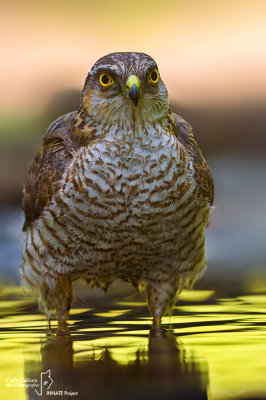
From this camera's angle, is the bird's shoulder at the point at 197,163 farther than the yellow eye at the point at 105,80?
Yes

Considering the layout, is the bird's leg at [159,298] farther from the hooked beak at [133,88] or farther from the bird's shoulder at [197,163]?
the hooked beak at [133,88]

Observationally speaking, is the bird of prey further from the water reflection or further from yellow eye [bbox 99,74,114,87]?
the water reflection

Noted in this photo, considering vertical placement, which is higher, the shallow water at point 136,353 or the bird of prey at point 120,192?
the bird of prey at point 120,192

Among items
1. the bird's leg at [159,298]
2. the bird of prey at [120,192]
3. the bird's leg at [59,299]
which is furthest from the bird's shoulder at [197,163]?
the bird's leg at [59,299]

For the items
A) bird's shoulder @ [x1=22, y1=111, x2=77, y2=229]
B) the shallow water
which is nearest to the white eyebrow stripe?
bird's shoulder @ [x1=22, y1=111, x2=77, y2=229]

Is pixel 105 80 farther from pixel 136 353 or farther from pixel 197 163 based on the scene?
pixel 136 353

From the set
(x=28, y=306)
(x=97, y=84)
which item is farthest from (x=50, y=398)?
(x=28, y=306)

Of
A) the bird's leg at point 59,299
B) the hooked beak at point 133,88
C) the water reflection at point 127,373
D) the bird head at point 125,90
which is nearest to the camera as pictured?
the water reflection at point 127,373

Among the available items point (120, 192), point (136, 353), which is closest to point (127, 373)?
point (136, 353)
